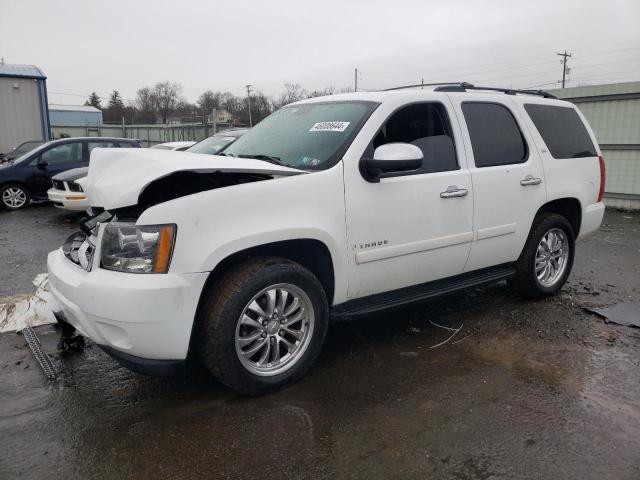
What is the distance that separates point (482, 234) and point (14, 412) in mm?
3466

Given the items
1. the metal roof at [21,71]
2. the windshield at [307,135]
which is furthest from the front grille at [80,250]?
the metal roof at [21,71]

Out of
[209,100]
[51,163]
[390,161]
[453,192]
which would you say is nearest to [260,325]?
[390,161]

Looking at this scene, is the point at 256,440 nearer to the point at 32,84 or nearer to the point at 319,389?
the point at 319,389

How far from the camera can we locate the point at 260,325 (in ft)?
10.4

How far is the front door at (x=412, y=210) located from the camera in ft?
11.4

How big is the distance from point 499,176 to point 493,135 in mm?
377

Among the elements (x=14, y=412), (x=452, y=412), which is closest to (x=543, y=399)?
(x=452, y=412)

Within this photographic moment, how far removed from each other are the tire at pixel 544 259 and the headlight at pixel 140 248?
338 cm

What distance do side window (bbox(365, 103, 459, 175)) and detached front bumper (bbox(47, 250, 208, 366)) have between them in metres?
1.75

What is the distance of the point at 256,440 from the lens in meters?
2.81

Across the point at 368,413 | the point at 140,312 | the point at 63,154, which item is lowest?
the point at 368,413

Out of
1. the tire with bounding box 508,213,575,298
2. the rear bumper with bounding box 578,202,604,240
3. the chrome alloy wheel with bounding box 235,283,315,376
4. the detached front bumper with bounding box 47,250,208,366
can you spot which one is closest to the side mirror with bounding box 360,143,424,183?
the chrome alloy wheel with bounding box 235,283,315,376

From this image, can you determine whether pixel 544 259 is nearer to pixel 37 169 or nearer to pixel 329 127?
pixel 329 127

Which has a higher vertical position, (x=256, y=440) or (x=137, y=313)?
(x=137, y=313)
